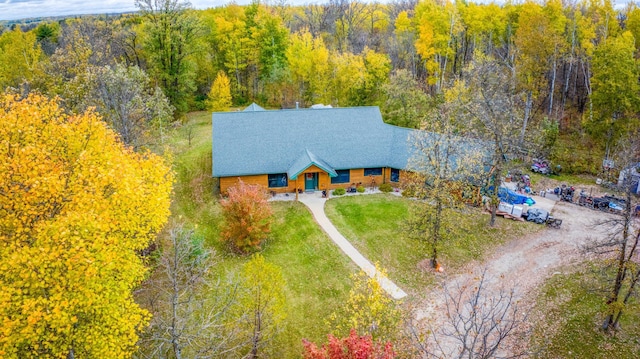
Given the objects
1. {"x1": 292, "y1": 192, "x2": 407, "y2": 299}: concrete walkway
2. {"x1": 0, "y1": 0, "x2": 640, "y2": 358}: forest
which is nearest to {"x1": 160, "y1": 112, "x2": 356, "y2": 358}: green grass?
{"x1": 0, "y1": 0, "x2": 640, "y2": 358}: forest

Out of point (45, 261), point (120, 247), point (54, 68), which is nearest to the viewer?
point (45, 261)

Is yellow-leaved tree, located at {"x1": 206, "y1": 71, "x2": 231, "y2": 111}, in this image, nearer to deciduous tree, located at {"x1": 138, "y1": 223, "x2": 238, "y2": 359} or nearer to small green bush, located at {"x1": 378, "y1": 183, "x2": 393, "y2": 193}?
small green bush, located at {"x1": 378, "y1": 183, "x2": 393, "y2": 193}

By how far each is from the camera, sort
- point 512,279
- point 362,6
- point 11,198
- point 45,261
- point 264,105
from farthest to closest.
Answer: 1. point 362,6
2. point 264,105
3. point 512,279
4. point 11,198
5. point 45,261

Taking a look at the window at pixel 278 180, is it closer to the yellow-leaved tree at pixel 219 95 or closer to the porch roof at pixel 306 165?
the porch roof at pixel 306 165

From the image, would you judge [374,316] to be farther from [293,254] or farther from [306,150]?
[306,150]

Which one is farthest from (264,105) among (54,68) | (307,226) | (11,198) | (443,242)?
(11,198)

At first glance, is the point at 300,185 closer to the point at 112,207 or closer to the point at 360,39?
the point at 112,207

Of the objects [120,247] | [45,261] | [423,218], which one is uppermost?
[45,261]
